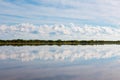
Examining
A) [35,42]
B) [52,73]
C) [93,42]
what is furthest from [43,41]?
[52,73]

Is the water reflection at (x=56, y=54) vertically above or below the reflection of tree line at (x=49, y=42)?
above

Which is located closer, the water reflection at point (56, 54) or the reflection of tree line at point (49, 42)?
the water reflection at point (56, 54)

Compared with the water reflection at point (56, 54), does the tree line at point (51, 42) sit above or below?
below

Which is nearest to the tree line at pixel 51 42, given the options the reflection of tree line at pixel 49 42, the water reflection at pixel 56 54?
the reflection of tree line at pixel 49 42

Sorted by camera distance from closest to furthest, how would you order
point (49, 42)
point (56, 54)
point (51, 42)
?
point (56, 54)
point (49, 42)
point (51, 42)

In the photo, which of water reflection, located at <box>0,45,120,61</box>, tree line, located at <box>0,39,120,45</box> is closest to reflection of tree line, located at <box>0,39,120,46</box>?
tree line, located at <box>0,39,120,45</box>

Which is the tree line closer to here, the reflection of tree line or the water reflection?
the reflection of tree line

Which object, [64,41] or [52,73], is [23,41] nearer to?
[64,41]

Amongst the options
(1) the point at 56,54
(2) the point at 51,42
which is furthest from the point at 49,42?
(1) the point at 56,54

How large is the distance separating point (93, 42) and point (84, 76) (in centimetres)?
8290

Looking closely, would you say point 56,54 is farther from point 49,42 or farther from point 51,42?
point 51,42

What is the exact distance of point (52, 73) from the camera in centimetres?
1588

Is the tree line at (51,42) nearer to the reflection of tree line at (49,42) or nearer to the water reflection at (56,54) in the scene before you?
the reflection of tree line at (49,42)

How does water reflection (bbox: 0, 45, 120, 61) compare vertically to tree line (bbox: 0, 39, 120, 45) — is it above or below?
above
